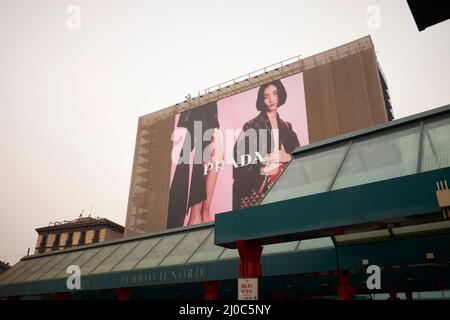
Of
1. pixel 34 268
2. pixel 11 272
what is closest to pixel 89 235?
pixel 11 272

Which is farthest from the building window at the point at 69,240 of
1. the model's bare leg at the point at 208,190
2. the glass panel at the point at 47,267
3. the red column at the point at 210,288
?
the red column at the point at 210,288

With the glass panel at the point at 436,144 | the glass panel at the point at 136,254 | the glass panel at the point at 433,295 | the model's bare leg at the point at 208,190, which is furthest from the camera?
the model's bare leg at the point at 208,190

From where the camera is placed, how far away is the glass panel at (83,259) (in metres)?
20.9

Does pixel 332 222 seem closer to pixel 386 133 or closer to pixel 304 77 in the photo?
pixel 386 133

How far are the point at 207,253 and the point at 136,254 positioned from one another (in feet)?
18.6

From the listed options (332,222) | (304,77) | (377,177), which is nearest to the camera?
(332,222)

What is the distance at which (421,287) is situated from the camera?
56.6ft

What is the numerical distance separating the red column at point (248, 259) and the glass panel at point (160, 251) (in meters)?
10.4

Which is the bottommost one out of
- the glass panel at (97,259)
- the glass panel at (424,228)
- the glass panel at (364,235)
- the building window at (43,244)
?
the glass panel at (364,235)

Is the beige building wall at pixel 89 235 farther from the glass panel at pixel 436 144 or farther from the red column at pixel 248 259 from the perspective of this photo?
the glass panel at pixel 436 144

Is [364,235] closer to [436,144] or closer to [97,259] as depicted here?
[436,144]

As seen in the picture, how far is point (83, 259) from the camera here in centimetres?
2255

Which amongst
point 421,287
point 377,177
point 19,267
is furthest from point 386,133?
point 19,267
